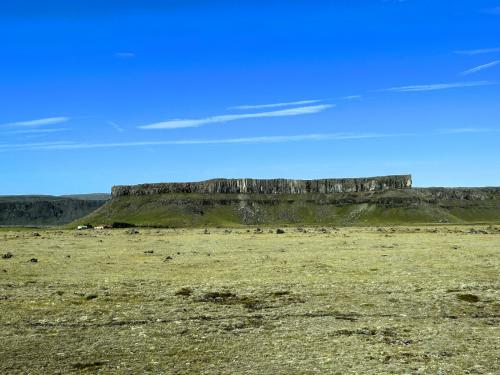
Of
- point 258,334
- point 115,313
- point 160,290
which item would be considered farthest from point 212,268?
point 258,334

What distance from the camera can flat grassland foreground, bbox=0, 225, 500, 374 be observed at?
1498cm

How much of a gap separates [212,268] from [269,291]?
1104cm

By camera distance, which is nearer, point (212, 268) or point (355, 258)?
point (212, 268)

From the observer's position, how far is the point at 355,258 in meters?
41.9

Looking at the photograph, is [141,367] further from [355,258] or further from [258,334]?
[355,258]

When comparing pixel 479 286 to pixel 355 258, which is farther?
pixel 355 258

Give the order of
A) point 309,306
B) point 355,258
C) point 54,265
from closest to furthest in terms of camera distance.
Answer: point 309,306
point 54,265
point 355,258

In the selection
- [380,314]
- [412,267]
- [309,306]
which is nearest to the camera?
[380,314]

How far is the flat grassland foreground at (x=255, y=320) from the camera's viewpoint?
49.1 ft

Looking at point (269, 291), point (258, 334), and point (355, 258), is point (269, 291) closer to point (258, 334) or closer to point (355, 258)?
point (258, 334)

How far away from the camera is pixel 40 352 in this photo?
16.1 meters

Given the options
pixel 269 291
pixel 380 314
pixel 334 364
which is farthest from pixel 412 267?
pixel 334 364

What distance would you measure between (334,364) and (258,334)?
4.01 meters

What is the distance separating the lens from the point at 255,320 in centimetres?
2023
